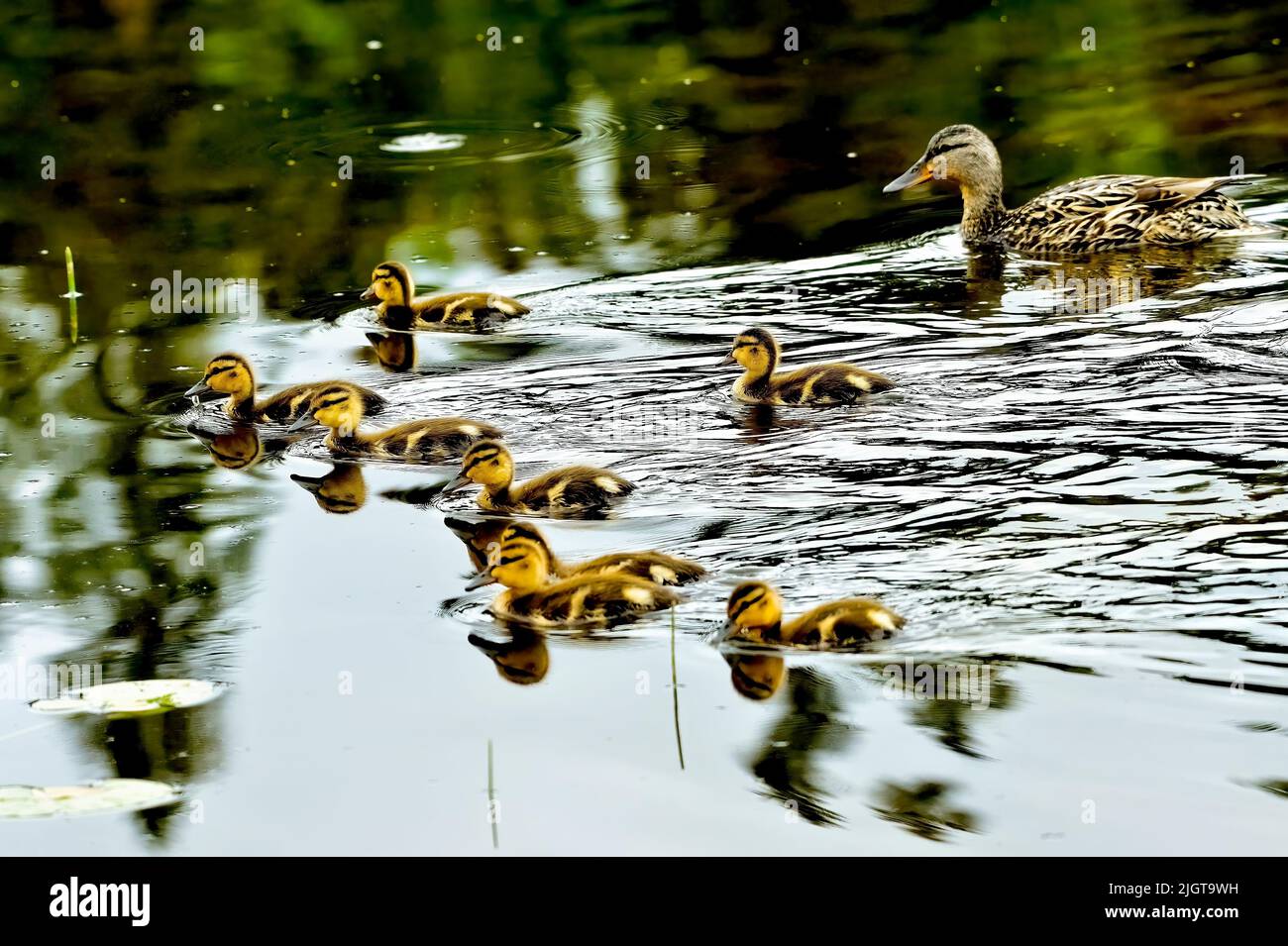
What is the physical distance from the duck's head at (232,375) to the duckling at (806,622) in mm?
3233

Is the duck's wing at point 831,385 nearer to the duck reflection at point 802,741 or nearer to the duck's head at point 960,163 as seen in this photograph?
the duck reflection at point 802,741

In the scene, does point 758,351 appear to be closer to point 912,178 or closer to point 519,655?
point 519,655

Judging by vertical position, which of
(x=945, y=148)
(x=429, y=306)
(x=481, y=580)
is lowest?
(x=481, y=580)

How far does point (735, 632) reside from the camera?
17.3 feet

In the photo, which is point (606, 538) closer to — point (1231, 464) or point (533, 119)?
point (1231, 464)

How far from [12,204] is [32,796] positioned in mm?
7545

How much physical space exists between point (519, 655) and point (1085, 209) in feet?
17.5

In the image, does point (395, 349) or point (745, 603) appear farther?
point (395, 349)

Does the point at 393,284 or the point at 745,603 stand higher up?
the point at 393,284

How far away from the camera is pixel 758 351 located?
7641 millimetres

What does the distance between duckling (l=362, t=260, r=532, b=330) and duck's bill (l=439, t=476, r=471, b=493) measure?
2197mm

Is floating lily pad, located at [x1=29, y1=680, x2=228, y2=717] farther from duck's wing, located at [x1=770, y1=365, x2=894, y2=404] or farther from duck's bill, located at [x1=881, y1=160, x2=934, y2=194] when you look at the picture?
duck's bill, located at [x1=881, y1=160, x2=934, y2=194]

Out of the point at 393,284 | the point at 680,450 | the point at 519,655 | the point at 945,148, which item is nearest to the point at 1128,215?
the point at 945,148
